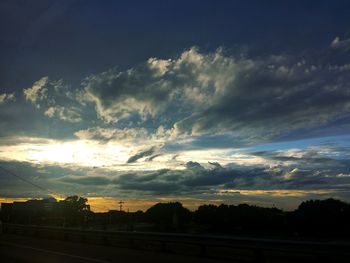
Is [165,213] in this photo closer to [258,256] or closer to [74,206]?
[258,256]

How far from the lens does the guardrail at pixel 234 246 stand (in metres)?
14.0

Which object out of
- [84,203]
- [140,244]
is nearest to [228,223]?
[140,244]

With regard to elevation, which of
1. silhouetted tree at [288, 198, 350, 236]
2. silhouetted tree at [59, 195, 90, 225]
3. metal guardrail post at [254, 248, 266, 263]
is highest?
silhouetted tree at [59, 195, 90, 225]

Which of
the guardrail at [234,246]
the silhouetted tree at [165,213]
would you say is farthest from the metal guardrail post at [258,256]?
the silhouetted tree at [165,213]

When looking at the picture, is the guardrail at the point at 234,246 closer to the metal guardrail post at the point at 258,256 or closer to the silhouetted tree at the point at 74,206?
the metal guardrail post at the point at 258,256

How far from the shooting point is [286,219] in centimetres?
5228

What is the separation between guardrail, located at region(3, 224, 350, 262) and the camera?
13980 millimetres

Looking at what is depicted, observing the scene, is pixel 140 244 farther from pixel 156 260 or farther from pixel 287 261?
pixel 287 261

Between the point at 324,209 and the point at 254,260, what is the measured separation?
3878 centimetres

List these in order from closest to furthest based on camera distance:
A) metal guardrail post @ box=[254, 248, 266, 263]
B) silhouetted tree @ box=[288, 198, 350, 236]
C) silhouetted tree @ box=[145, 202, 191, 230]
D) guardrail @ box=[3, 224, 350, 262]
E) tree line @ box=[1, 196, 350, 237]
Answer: guardrail @ box=[3, 224, 350, 262] → metal guardrail post @ box=[254, 248, 266, 263] → tree line @ box=[1, 196, 350, 237] → silhouetted tree @ box=[288, 198, 350, 236] → silhouetted tree @ box=[145, 202, 191, 230]

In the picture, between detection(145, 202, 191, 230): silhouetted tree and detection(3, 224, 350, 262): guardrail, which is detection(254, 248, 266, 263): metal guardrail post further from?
detection(145, 202, 191, 230): silhouetted tree

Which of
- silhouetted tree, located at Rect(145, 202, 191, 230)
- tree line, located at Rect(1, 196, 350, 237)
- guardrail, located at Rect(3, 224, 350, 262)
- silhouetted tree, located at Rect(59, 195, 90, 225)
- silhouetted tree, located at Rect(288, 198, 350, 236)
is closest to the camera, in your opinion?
guardrail, located at Rect(3, 224, 350, 262)

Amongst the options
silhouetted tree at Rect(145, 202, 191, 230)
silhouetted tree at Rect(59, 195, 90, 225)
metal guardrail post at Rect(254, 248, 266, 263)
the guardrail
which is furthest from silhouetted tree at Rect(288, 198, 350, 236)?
silhouetted tree at Rect(59, 195, 90, 225)

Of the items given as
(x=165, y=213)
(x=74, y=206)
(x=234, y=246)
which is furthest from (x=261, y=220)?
(x=74, y=206)
